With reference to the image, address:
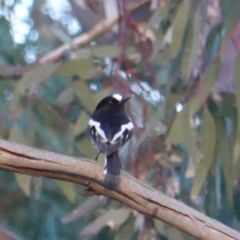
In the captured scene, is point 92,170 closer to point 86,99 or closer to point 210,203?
point 86,99

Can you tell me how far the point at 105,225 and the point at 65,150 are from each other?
274 millimetres

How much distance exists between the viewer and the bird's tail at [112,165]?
3.83 feet

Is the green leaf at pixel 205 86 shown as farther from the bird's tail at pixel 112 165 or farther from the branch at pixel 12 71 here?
the branch at pixel 12 71

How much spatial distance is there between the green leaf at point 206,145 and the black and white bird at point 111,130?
8.5 inches

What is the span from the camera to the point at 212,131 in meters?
1.65

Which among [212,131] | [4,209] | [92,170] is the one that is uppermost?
[92,170]

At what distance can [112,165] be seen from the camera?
1.21 m

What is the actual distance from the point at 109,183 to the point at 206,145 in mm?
532

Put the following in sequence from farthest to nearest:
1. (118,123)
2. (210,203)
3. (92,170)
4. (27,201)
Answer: (27,201), (210,203), (118,123), (92,170)

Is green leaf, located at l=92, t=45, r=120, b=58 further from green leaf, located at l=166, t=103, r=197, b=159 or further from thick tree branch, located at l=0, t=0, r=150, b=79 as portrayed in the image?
green leaf, located at l=166, t=103, r=197, b=159

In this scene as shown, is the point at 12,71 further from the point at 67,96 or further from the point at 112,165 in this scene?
the point at 112,165

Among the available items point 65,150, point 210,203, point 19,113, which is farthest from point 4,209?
point 210,203

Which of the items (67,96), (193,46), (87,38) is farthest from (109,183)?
(87,38)

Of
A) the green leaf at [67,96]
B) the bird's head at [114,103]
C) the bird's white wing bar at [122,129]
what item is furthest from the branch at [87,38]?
the bird's white wing bar at [122,129]
